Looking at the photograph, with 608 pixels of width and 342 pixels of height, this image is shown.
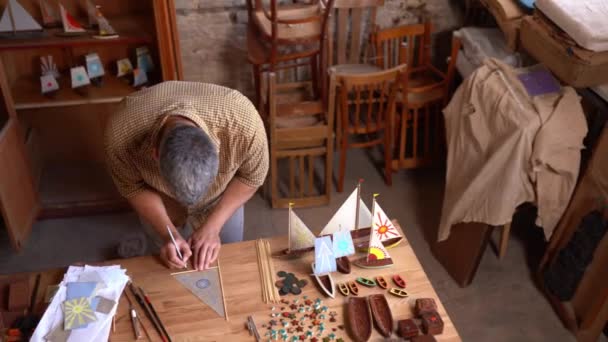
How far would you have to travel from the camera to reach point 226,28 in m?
3.56

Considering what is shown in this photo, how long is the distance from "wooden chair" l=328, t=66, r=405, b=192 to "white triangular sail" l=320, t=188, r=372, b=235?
3.80 feet

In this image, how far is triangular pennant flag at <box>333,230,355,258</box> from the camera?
1.76 meters

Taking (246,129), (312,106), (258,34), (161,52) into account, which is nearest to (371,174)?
(312,106)

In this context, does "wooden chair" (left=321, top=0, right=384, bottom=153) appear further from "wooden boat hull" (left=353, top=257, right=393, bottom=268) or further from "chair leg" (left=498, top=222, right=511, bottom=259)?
"wooden boat hull" (left=353, top=257, right=393, bottom=268)

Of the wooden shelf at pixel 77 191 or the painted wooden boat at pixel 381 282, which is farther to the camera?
the wooden shelf at pixel 77 191

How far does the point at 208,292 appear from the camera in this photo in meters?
1.74

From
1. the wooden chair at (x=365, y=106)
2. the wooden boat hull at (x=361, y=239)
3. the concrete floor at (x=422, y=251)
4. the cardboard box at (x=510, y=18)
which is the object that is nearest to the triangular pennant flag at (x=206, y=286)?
the wooden boat hull at (x=361, y=239)

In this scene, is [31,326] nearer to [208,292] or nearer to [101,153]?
[208,292]

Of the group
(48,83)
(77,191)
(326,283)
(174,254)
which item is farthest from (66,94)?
(326,283)

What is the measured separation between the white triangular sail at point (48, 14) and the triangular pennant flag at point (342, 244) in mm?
2098

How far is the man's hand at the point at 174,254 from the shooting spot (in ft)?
5.85

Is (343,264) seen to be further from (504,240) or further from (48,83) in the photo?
(48,83)

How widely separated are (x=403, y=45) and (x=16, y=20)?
7.00ft

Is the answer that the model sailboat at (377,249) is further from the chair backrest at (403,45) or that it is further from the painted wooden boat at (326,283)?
the chair backrest at (403,45)
